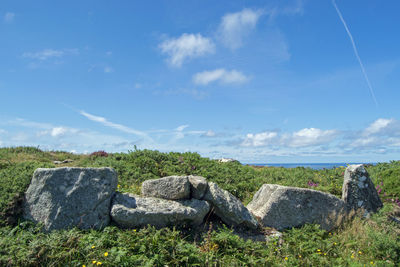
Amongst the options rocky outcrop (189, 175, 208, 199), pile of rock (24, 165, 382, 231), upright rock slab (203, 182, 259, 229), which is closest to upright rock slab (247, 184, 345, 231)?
pile of rock (24, 165, 382, 231)

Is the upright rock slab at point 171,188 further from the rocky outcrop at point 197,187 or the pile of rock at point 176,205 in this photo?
the rocky outcrop at point 197,187

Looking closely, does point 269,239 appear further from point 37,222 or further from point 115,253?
point 37,222

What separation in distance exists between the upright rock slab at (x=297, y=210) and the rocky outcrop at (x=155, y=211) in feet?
7.43

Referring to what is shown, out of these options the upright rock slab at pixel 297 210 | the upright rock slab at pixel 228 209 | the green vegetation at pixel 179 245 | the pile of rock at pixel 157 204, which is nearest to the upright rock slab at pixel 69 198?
the pile of rock at pixel 157 204

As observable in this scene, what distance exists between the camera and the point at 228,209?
786cm

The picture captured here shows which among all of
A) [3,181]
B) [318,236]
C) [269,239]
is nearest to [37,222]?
[3,181]

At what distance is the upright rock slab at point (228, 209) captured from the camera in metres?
7.90

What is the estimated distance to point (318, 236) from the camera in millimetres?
8094

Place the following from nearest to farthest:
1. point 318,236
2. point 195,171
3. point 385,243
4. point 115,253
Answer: point 115,253 → point 385,243 → point 318,236 → point 195,171

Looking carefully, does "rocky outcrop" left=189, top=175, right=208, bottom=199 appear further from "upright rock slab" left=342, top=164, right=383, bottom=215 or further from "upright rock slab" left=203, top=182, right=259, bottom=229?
"upright rock slab" left=342, top=164, right=383, bottom=215

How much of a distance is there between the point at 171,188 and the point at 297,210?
13.8 feet

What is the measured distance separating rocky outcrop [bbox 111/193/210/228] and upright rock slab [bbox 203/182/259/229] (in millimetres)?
308

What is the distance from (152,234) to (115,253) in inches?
42.1

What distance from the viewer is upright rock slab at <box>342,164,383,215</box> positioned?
32.3 feet
